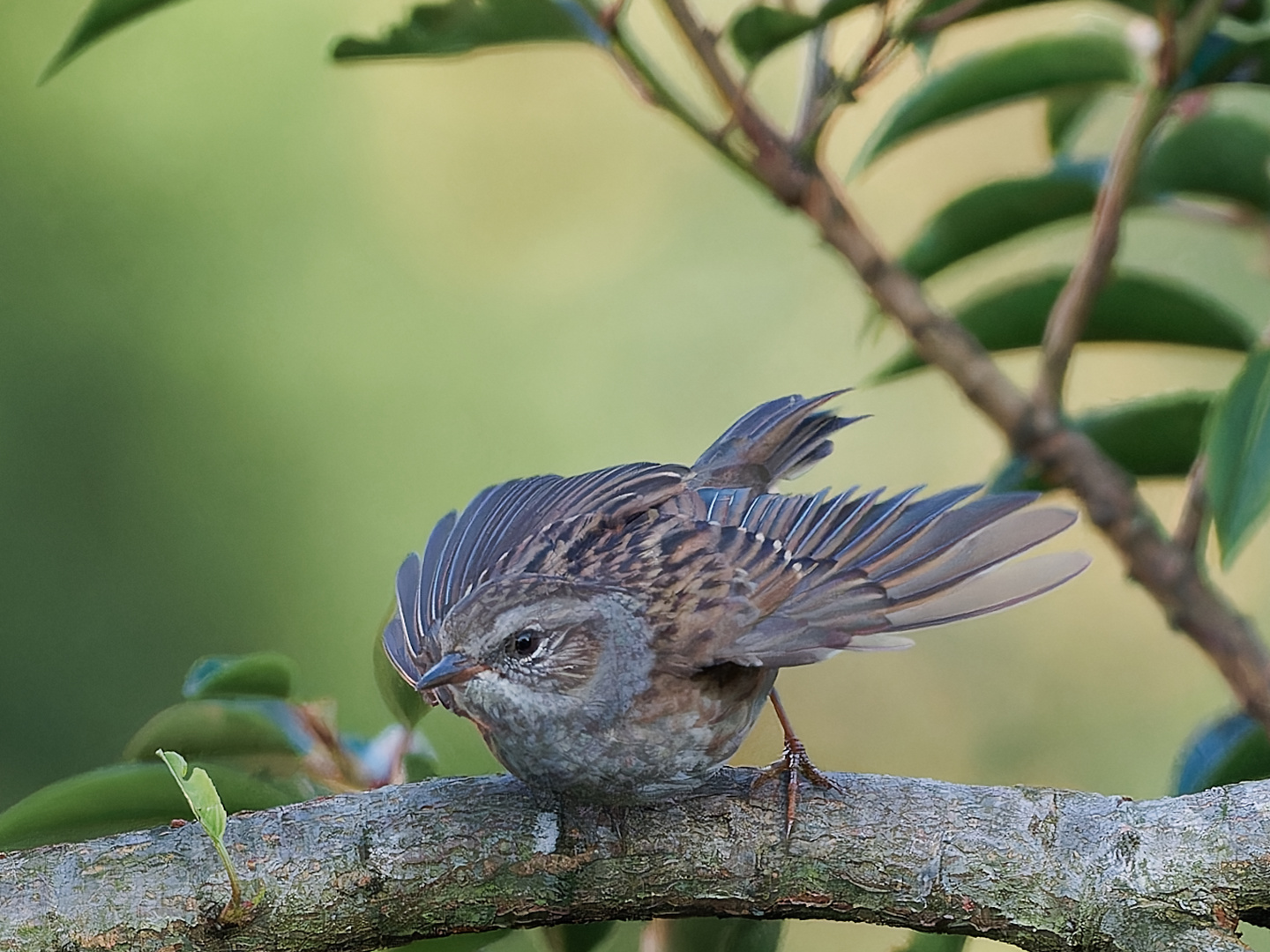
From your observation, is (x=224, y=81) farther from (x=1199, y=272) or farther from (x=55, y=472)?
(x=1199, y=272)

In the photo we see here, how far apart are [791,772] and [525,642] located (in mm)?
450

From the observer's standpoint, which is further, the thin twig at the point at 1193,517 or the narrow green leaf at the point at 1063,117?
the narrow green leaf at the point at 1063,117

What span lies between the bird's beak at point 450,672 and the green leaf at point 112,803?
9.4 inches

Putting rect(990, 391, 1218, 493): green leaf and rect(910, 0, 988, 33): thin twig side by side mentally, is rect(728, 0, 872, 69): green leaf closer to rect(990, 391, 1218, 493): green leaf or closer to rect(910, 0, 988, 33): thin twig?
rect(910, 0, 988, 33): thin twig

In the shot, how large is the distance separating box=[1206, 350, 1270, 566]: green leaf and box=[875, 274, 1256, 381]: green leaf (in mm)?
687

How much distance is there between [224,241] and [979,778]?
3.80m

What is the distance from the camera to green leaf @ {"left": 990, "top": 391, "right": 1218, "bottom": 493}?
247 cm

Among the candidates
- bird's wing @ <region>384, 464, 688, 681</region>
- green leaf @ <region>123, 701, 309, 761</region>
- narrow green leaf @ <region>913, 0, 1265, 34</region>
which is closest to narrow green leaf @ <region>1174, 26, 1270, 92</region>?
narrow green leaf @ <region>913, 0, 1265, 34</region>

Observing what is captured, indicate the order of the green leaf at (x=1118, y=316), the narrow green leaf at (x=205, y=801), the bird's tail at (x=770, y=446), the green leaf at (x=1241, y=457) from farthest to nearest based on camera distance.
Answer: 1. the bird's tail at (x=770, y=446)
2. the green leaf at (x=1118, y=316)
3. the green leaf at (x=1241, y=457)
4. the narrow green leaf at (x=205, y=801)

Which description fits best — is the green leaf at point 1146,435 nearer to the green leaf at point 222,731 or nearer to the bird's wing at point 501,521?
the bird's wing at point 501,521

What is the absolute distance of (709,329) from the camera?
6.32 m

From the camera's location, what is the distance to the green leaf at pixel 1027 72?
250 cm

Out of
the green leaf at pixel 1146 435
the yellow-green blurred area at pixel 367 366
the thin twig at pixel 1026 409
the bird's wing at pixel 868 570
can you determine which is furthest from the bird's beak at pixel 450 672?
the yellow-green blurred area at pixel 367 366

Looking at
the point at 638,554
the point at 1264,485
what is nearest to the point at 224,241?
the point at 638,554
